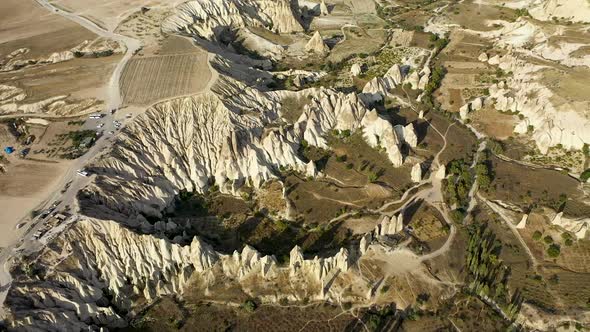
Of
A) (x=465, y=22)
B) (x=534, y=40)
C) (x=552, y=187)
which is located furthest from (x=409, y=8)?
(x=552, y=187)

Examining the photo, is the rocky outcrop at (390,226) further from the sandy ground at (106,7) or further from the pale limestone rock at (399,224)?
the sandy ground at (106,7)

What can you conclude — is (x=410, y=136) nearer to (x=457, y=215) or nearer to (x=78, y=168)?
(x=457, y=215)

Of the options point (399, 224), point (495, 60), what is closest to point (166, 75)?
point (399, 224)

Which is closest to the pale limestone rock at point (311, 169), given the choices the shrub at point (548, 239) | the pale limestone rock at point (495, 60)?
the shrub at point (548, 239)

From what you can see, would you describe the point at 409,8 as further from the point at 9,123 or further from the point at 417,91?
the point at 9,123

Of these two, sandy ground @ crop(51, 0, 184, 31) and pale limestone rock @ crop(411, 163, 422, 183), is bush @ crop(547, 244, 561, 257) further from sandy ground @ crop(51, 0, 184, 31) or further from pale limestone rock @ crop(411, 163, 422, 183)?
sandy ground @ crop(51, 0, 184, 31)

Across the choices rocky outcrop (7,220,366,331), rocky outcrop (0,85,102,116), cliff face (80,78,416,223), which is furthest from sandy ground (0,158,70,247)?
rocky outcrop (0,85,102,116)
